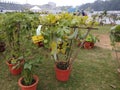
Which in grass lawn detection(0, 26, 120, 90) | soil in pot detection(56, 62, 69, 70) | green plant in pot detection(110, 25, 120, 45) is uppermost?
green plant in pot detection(110, 25, 120, 45)

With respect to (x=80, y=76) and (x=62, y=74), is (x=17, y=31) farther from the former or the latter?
(x=80, y=76)

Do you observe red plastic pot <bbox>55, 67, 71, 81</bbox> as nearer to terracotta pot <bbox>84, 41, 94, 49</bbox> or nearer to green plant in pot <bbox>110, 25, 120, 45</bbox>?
green plant in pot <bbox>110, 25, 120, 45</bbox>

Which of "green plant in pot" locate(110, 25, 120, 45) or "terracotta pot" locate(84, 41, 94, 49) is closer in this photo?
"green plant in pot" locate(110, 25, 120, 45)

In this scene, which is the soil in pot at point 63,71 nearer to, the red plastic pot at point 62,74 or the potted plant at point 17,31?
the red plastic pot at point 62,74

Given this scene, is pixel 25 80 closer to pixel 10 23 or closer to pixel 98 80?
pixel 10 23

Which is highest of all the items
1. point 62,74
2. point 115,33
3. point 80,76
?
point 115,33

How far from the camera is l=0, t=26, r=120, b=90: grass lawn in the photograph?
2.40 m

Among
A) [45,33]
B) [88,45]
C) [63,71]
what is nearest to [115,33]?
[63,71]

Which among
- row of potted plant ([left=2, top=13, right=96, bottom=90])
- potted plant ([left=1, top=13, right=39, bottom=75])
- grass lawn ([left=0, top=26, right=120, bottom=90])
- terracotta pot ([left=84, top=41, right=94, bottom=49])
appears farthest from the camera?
terracotta pot ([left=84, top=41, right=94, bottom=49])

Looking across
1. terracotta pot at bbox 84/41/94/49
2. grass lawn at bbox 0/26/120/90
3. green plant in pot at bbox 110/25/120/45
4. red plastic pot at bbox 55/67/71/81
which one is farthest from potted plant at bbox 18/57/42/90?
terracotta pot at bbox 84/41/94/49

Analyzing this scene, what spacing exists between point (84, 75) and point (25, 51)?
1.31 metres

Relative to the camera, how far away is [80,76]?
275 centimetres

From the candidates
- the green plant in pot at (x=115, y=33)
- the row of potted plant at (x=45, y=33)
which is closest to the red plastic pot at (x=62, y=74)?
the row of potted plant at (x=45, y=33)

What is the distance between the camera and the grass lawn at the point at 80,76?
2.40 metres
